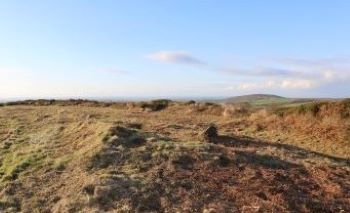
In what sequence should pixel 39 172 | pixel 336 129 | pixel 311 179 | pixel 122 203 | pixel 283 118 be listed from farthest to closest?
1. pixel 283 118
2. pixel 336 129
3. pixel 39 172
4. pixel 311 179
5. pixel 122 203

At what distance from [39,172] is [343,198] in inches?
427

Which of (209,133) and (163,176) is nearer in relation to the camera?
(163,176)

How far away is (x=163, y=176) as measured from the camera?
17.0 metres

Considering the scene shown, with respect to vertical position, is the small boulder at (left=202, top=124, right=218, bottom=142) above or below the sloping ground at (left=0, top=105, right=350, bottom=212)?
above

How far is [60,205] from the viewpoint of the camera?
1586cm

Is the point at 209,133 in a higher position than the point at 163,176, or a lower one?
higher

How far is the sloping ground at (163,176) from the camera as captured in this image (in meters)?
15.3

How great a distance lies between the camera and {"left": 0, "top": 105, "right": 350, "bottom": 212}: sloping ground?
15336 millimetres

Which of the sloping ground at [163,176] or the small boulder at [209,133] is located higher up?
the small boulder at [209,133]

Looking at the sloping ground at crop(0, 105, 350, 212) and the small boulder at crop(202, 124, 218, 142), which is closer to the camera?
Result: the sloping ground at crop(0, 105, 350, 212)

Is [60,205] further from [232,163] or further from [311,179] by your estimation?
[311,179]

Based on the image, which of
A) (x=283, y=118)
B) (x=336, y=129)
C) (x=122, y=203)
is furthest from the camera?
(x=283, y=118)

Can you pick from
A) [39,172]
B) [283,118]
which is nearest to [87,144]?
[39,172]

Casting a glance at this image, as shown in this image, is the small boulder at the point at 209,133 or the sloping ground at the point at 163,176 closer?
the sloping ground at the point at 163,176
